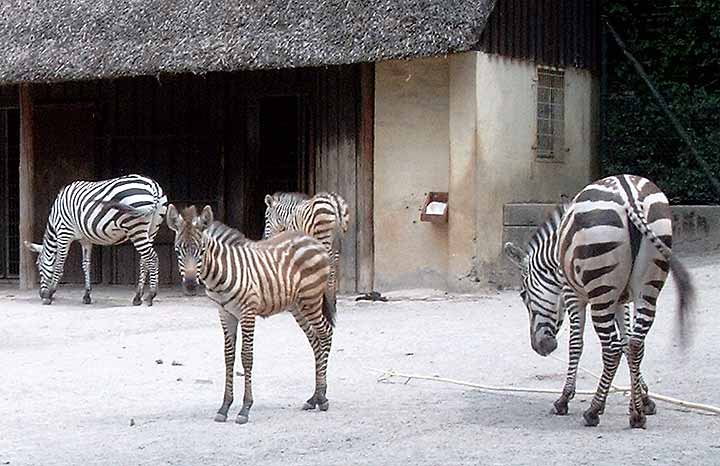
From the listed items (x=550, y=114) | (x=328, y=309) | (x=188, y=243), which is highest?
(x=550, y=114)

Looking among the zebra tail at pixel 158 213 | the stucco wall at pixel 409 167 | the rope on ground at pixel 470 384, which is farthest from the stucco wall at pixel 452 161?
the rope on ground at pixel 470 384

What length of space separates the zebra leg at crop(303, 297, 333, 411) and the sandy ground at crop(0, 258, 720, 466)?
0.30ft

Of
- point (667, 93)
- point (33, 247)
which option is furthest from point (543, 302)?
point (667, 93)

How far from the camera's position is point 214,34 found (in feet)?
55.7

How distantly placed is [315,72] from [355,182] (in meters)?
1.64

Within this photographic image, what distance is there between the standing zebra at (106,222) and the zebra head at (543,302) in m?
8.04

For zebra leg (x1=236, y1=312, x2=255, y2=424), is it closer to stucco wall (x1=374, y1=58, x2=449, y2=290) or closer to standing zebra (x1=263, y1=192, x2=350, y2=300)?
standing zebra (x1=263, y1=192, x2=350, y2=300)

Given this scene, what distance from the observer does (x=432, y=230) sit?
651 inches

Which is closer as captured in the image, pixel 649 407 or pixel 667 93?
pixel 649 407

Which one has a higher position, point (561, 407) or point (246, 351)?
point (246, 351)

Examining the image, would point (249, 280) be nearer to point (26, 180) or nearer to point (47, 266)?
point (47, 266)

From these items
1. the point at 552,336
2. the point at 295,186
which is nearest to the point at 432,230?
the point at 295,186

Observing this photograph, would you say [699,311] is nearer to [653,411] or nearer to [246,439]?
[653,411]

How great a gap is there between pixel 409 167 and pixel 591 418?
8702 millimetres
